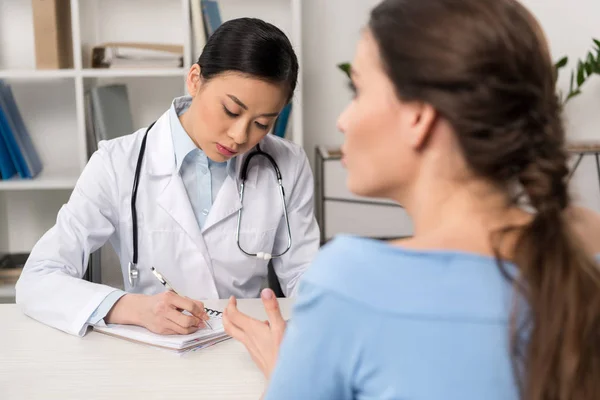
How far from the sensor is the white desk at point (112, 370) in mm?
1091

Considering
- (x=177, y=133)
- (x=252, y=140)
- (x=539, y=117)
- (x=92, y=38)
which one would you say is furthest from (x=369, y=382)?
(x=92, y=38)

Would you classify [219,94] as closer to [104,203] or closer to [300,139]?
[104,203]

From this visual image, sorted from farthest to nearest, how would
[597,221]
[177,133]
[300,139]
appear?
[300,139] → [177,133] → [597,221]

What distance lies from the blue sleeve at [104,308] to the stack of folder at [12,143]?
1.44 metres

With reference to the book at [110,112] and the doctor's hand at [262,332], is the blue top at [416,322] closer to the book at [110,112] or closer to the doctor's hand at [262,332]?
the doctor's hand at [262,332]

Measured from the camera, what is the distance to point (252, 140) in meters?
1.59

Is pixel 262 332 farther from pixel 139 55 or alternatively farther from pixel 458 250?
pixel 139 55

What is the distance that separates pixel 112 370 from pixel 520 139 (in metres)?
0.78

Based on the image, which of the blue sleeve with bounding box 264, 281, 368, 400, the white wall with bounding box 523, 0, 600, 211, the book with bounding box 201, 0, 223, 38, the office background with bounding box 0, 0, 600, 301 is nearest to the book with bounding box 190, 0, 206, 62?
the book with bounding box 201, 0, 223, 38

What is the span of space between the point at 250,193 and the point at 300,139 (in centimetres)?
95

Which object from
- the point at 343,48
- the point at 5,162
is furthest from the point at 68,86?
the point at 343,48

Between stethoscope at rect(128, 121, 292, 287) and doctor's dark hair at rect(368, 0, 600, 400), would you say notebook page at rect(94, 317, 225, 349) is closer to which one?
stethoscope at rect(128, 121, 292, 287)

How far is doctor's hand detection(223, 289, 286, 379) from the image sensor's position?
1122mm

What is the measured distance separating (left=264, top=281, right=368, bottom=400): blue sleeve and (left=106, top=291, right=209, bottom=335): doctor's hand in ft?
1.92
